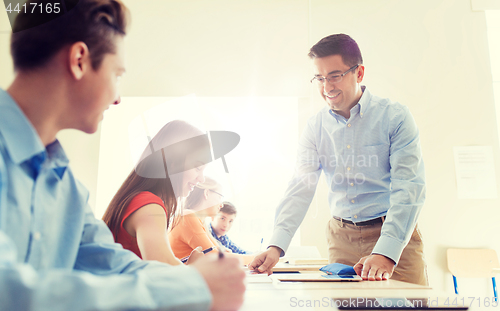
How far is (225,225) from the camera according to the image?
1.90 m

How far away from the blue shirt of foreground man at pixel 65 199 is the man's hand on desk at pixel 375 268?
580mm

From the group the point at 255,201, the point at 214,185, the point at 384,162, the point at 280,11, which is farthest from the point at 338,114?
the point at 280,11

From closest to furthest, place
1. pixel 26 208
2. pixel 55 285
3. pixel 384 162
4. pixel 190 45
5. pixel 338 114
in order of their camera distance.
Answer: pixel 55 285, pixel 26 208, pixel 384 162, pixel 338 114, pixel 190 45

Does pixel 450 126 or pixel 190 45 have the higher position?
pixel 190 45

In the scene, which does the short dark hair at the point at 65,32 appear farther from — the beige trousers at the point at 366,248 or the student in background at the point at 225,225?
the student in background at the point at 225,225

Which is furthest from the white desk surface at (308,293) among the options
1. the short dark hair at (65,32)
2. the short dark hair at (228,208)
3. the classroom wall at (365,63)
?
the classroom wall at (365,63)

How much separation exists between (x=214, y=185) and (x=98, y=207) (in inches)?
46.4

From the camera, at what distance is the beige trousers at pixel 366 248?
1.04m

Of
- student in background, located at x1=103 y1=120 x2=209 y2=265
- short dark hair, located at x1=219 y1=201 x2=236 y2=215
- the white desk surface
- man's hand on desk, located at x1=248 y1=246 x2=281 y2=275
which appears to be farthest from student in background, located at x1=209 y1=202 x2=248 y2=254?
the white desk surface

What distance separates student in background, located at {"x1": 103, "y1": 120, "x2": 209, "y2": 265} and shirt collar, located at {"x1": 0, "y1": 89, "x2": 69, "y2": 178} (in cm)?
32

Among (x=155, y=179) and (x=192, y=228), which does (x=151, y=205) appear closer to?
(x=155, y=179)

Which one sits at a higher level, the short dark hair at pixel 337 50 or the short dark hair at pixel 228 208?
the short dark hair at pixel 337 50

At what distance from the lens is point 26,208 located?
34 centimetres

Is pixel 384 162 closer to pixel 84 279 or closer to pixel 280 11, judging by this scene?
pixel 84 279
